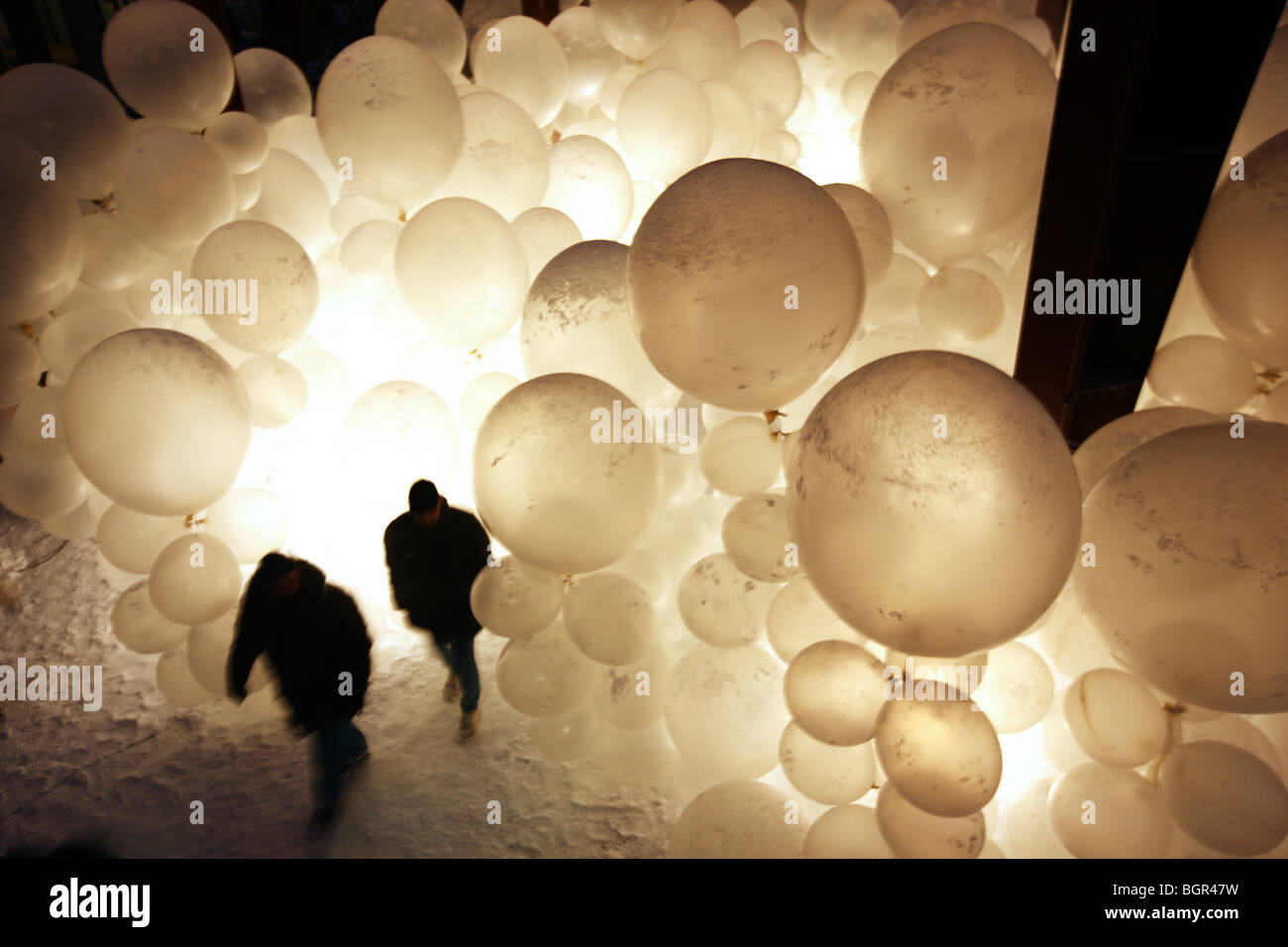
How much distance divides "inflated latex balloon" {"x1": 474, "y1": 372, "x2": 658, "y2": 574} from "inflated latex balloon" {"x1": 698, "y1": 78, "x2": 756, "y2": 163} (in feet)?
4.11

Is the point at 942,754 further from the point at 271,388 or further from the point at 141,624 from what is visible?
the point at 141,624

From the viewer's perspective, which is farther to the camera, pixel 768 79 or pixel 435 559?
pixel 768 79

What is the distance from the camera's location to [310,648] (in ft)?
5.39

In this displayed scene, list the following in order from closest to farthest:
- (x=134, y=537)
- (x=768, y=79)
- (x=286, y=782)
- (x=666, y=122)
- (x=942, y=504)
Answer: (x=942, y=504) → (x=134, y=537) → (x=286, y=782) → (x=666, y=122) → (x=768, y=79)

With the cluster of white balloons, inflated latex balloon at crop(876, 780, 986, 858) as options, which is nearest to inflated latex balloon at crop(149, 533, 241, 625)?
the cluster of white balloons

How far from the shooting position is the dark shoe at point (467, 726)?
1877 mm

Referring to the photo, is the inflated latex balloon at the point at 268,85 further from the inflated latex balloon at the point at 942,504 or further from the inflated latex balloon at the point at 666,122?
the inflated latex balloon at the point at 942,504

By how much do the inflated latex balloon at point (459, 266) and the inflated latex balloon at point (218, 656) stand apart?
2.75 feet

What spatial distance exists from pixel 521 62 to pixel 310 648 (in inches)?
67.7

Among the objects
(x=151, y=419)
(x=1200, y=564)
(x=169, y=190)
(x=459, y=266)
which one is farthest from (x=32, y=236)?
(x=1200, y=564)

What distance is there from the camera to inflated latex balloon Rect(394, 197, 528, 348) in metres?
1.50

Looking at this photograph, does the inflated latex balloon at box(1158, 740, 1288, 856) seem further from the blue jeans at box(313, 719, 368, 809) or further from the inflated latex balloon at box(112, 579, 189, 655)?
the inflated latex balloon at box(112, 579, 189, 655)

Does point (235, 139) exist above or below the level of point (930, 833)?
above
